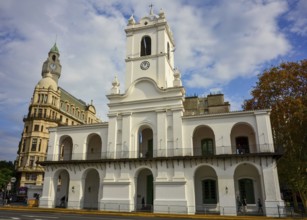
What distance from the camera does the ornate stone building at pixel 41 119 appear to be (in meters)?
45.3

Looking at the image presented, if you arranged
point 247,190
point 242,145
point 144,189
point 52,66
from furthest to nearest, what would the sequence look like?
point 52,66 < point 144,189 < point 242,145 < point 247,190

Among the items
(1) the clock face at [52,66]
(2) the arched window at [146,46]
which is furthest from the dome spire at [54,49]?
(2) the arched window at [146,46]

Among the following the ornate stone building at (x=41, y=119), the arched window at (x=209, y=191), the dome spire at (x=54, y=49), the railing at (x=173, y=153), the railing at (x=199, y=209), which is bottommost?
the railing at (x=199, y=209)

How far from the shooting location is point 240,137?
25516mm

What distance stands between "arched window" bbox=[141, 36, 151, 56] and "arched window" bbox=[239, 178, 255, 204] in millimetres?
17283

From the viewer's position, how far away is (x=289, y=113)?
80.8ft

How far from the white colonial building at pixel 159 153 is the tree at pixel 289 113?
2361 millimetres

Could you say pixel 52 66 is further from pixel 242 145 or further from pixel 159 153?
pixel 242 145

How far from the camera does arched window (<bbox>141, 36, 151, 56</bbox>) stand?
30.0 meters

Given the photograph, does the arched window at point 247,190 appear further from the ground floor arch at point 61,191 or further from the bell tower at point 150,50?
the ground floor arch at point 61,191

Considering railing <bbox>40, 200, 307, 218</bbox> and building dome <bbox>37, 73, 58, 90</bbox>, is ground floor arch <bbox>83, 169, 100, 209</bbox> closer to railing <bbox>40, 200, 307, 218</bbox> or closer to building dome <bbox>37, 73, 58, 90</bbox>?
railing <bbox>40, 200, 307, 218</bbox>

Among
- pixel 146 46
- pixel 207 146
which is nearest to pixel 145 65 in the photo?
pixel 146 46

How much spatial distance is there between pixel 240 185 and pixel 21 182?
3825cm

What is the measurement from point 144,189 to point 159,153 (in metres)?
4.72
